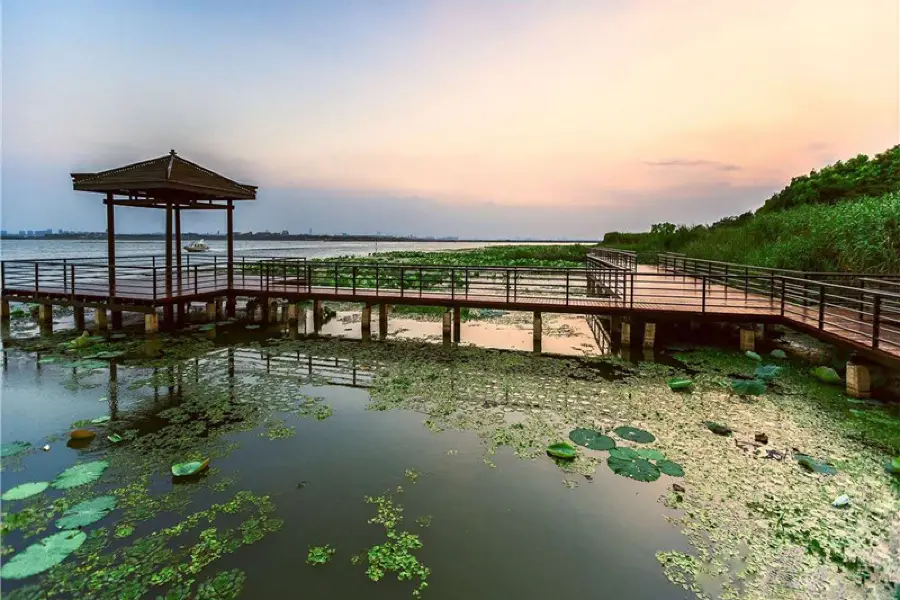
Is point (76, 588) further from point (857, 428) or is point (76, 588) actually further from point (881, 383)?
A: point (881, 383)

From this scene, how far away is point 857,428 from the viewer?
20.6 ft

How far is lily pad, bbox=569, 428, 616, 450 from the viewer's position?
586 centimetres

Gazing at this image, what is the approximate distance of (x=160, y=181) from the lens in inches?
448

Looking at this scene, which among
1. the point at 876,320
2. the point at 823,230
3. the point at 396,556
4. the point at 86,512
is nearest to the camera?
the point at 396,556

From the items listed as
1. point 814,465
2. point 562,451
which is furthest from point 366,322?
point 814,465

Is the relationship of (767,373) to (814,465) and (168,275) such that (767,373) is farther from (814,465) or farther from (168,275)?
(168,275)

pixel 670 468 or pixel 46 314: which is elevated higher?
pixel 46 314

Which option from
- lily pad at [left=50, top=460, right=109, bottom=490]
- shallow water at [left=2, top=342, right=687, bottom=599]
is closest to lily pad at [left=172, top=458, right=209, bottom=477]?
shallow water at [left=2, top=342, right=687, bottom=599]

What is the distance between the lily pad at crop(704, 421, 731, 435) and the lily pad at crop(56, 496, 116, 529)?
703 cm

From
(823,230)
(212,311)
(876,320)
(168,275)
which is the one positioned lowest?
(212,311)

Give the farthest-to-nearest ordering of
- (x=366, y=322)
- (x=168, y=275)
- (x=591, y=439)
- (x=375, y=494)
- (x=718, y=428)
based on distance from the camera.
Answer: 1. (x=366, y=322)
2. (x=168, y=275)
3. (x=718, y=428)
4. (x=591, y=439)
5. (x=375, y=494)

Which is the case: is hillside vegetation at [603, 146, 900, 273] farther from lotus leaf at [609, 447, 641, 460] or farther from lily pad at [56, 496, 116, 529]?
lily pad at [56, 496, 116, 529]

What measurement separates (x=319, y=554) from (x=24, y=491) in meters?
3.30

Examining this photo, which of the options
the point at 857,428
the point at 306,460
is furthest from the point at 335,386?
the point at 857,428
